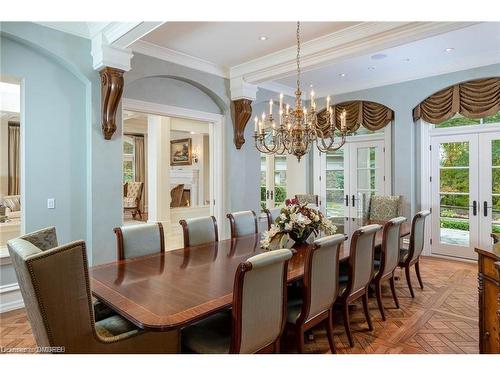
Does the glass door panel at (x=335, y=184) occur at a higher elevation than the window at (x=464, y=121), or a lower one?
lower

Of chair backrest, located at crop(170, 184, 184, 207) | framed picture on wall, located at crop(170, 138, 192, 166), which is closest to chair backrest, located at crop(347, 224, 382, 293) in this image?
chair backrest, located at crop(170, 184, 184, 207)

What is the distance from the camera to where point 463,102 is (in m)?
4.56

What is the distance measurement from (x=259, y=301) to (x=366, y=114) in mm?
4739

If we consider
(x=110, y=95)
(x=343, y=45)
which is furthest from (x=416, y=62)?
(x=110, y=95)

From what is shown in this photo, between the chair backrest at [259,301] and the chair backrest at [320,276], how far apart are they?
0.22 meters

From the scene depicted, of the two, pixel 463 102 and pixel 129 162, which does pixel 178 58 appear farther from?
pixel 129 162

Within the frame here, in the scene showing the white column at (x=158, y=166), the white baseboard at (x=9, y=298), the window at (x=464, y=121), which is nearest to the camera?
the white baseboard at (x=9, y=298)

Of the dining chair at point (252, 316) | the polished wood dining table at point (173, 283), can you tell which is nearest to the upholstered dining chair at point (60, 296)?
the polished wood dining table at point (173, 283)

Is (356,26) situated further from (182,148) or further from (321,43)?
(182,148)

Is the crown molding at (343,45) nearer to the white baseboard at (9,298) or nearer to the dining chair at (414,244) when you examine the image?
the dining chair at (414,244)

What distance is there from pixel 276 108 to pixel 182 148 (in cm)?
385

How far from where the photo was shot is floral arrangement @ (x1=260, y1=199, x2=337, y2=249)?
2551 millimetres

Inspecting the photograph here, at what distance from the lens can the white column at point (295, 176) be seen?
6543mm
